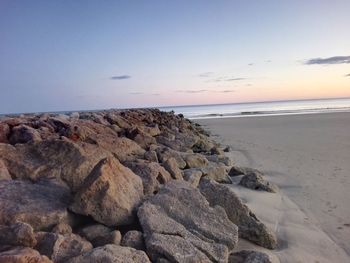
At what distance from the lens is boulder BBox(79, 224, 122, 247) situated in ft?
11.4

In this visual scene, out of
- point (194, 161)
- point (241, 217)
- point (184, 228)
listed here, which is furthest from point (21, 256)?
point (194, 161)

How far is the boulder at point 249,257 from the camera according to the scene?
11.8ft

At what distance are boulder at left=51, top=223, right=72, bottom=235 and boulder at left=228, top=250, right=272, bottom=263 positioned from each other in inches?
58.9

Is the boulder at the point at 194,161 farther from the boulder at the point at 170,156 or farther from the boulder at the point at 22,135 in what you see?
the boulder at the point at 22,135

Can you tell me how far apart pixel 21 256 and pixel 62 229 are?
2.87 feet

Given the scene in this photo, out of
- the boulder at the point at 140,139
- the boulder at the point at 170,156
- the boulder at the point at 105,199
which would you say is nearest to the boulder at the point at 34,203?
the boulder at the point at 105,199

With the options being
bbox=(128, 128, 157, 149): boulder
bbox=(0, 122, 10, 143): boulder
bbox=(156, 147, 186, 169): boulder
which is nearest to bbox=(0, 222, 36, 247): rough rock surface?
bbox=(0, 122, 10, 143): boulder

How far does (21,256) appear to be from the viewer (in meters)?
2.66

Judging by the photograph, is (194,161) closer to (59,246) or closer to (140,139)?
(140,139)

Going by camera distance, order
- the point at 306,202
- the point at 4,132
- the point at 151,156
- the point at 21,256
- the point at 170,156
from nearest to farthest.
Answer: the point at 21,256 < the point at 4,132 < the point at 306,202 < the point at 151,156 < the point at 170,156

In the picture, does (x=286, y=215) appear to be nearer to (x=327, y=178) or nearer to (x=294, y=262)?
(x=294, y=262)

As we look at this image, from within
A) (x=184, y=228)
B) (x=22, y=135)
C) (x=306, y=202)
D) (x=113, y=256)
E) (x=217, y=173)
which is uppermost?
(x=22, y=135)

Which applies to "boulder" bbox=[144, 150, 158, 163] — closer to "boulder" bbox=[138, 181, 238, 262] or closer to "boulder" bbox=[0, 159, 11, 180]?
"boulder" bbox=[138, 181, 238, 262]

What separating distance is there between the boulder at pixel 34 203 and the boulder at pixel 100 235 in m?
0.24
